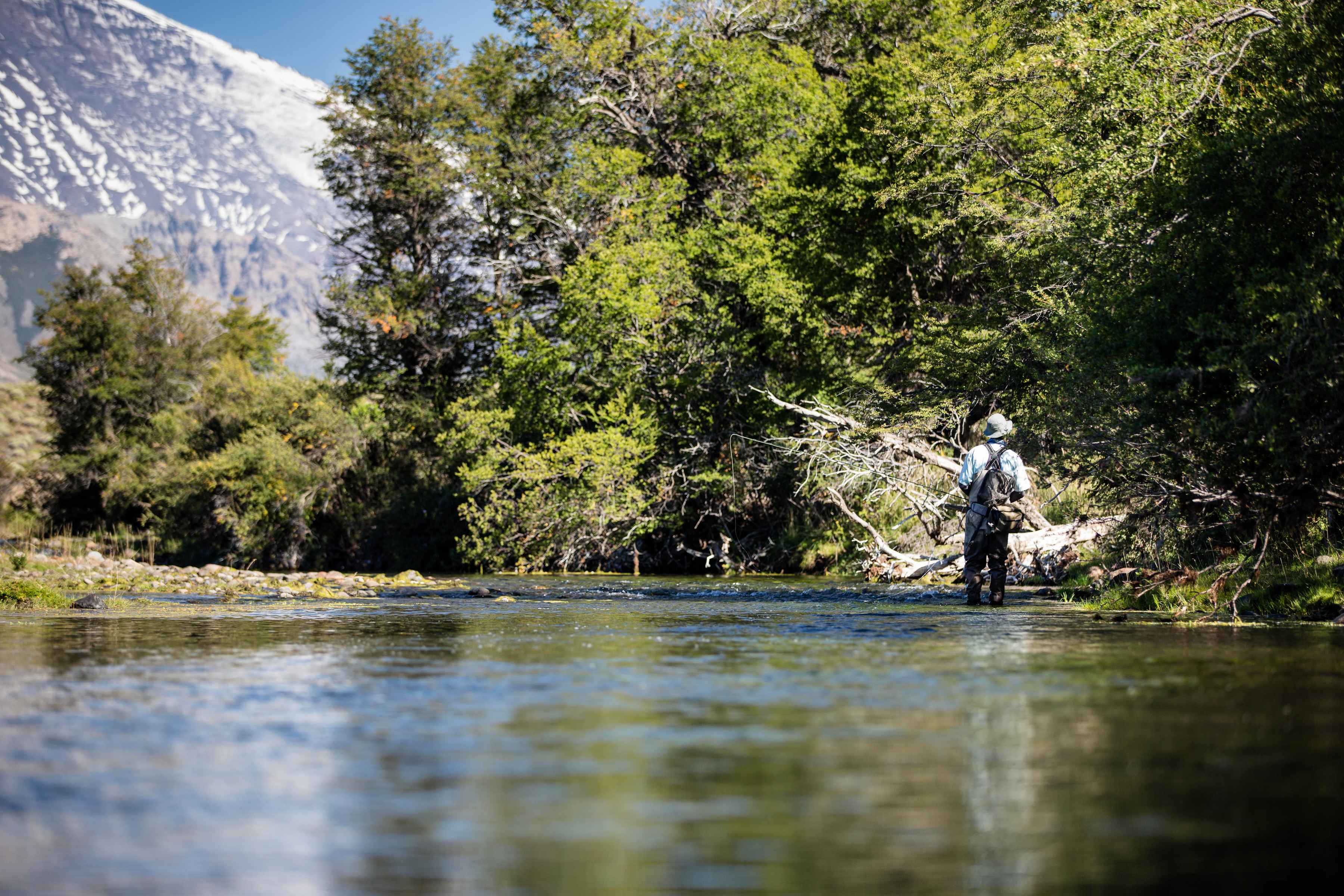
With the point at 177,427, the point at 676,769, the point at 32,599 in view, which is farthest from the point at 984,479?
the point at 177,427

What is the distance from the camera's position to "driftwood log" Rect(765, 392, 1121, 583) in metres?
20.6

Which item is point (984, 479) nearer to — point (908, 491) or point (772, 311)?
point (908, 491)

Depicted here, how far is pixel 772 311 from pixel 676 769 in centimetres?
2708

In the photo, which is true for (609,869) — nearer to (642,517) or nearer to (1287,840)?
(1287,840)

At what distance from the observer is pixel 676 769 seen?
17.5 feet

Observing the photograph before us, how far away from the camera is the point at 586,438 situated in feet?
102

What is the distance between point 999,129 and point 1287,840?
79.9 feet

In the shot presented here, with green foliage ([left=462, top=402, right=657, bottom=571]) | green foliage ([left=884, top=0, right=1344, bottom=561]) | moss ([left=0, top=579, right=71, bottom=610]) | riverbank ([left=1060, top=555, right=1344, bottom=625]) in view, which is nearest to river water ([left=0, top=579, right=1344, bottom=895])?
riverbank ([left=1060, top=555, right=1344, bottom=625])

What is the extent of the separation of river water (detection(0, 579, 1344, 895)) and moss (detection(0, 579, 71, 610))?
7.55 meters

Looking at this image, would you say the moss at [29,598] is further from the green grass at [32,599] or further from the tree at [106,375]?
the tree at [106,375]

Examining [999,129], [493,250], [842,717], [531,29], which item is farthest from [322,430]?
[842,717]

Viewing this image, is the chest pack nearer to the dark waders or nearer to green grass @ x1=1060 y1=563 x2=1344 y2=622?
the dark waders

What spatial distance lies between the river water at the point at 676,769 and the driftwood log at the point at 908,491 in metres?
10.5

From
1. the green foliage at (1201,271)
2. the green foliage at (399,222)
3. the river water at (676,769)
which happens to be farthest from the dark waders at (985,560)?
the green foliage at (399,222)
